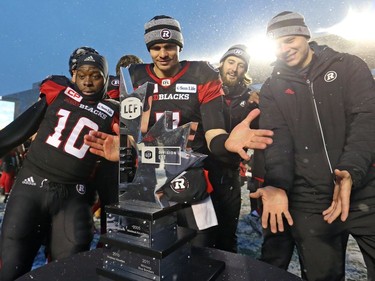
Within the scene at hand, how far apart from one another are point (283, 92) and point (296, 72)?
148 millimetres

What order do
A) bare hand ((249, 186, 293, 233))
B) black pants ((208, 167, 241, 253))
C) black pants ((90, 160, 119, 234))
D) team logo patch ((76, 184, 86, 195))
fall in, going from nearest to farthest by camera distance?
1. bare hand ((249, 186, 293, 233))
2. team logo patch ((76, 184, 86, 195))
3. black pants ((90, 160, 119, 234))
4. black pants ((208, 167, 241, 253))

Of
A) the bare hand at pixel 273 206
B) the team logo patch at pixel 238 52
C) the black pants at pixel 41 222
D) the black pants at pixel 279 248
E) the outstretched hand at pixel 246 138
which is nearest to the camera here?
the outstretched hand at pixel 246 138

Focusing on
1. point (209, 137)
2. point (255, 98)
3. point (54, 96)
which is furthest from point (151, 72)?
point (255, 98)

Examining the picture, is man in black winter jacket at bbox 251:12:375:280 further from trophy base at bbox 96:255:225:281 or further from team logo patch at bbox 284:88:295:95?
trophy base at bbox 96:255:225:281

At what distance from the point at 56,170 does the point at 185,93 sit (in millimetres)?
935

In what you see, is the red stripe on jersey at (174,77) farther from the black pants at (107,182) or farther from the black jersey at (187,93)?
the black pants at (107,182)

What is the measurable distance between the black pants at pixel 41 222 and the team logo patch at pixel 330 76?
5.39 ft

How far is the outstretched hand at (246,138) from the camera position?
1231 millimetres

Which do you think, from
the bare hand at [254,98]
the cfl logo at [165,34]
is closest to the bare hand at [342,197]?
the cfl logo at [165,34]

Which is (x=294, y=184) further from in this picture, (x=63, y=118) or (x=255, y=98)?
(x=63, y=118)

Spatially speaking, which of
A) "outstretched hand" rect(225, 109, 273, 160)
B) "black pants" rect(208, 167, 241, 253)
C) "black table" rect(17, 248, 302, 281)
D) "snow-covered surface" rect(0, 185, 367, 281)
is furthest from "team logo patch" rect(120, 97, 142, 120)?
"snow-covered surface" rect(0, 185, 367, 281)

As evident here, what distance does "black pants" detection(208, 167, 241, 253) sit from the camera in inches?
92.6

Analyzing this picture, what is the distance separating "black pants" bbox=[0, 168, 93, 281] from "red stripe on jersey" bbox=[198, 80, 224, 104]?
98 centimetres

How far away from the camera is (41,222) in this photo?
180 cm
